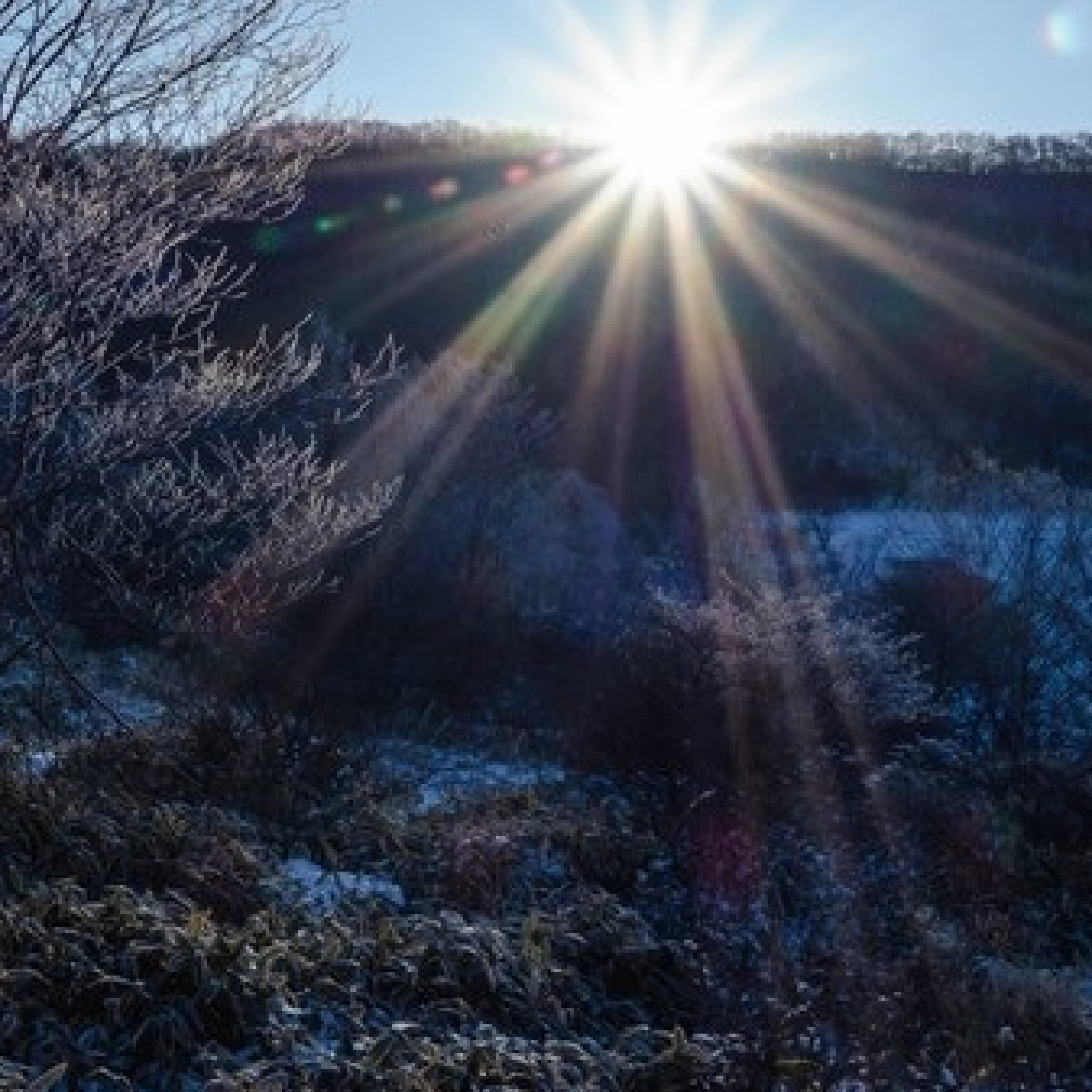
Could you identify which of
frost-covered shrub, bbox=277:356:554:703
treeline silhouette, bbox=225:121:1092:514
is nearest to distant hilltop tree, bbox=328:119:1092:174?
treeline silhouette, bbox=225:121:1092:514

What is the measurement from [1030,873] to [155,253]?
7.29m

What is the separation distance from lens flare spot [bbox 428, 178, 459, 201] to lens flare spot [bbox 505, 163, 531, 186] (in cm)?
159

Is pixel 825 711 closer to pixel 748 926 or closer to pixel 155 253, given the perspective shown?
pixel 748 926

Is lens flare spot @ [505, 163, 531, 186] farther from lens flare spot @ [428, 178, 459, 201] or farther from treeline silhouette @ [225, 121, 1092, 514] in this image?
lens flare spot @ [428, 178, 459, 201]

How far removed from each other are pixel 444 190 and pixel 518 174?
2519 millimetres

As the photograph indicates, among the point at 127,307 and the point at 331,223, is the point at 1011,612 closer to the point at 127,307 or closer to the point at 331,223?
the point at 127,307

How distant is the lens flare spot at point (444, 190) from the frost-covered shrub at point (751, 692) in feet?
100

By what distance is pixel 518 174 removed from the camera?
43562mm

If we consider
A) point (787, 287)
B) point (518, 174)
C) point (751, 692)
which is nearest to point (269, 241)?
point (518, 174)

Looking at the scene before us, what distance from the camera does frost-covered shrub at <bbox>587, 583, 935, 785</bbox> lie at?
1198cm

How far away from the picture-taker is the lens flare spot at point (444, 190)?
41750mm

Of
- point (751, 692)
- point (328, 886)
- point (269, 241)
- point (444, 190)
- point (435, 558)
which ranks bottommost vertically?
point (751, 692)

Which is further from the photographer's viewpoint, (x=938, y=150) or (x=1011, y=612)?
(x=938, y=150)

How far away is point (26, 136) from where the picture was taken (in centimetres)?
597
